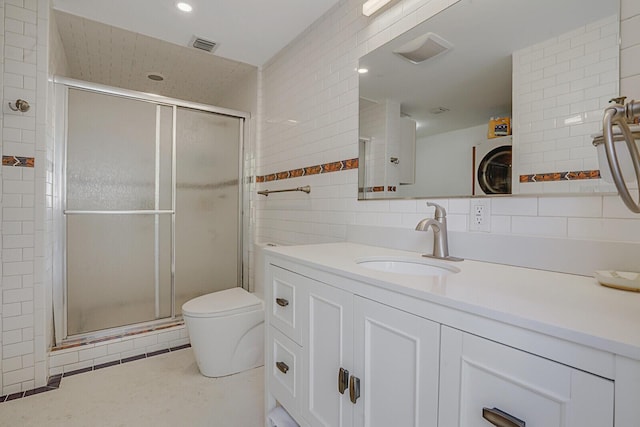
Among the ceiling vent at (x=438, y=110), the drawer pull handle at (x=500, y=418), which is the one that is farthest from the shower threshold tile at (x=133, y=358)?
the ceiling vent at (x=438, y=110)

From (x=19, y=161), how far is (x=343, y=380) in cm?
214

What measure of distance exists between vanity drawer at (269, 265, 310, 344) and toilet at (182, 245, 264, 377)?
64 cm

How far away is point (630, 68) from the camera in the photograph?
2.87 feet

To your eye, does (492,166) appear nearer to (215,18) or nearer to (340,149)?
(340,149)

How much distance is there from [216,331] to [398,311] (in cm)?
142

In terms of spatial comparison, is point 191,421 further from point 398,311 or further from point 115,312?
point 398,311

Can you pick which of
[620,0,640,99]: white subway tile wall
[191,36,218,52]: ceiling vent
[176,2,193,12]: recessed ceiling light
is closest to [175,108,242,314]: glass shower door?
[191,36,218,52]: ceiling vent

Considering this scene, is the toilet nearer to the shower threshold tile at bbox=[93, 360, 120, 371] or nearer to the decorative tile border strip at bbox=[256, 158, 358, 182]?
the shower threshold tile at bbox=[93, 360, 120, 371]

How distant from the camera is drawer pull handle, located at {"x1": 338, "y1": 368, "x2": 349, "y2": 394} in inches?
37.3

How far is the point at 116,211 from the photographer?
7.42 ft

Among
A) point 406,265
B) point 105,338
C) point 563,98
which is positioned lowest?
point 105,338

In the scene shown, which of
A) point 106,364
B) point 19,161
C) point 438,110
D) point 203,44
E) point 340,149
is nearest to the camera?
point 438,110

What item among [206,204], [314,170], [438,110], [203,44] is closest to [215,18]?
[203,44]

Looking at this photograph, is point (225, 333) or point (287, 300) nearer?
point (287, 300)
